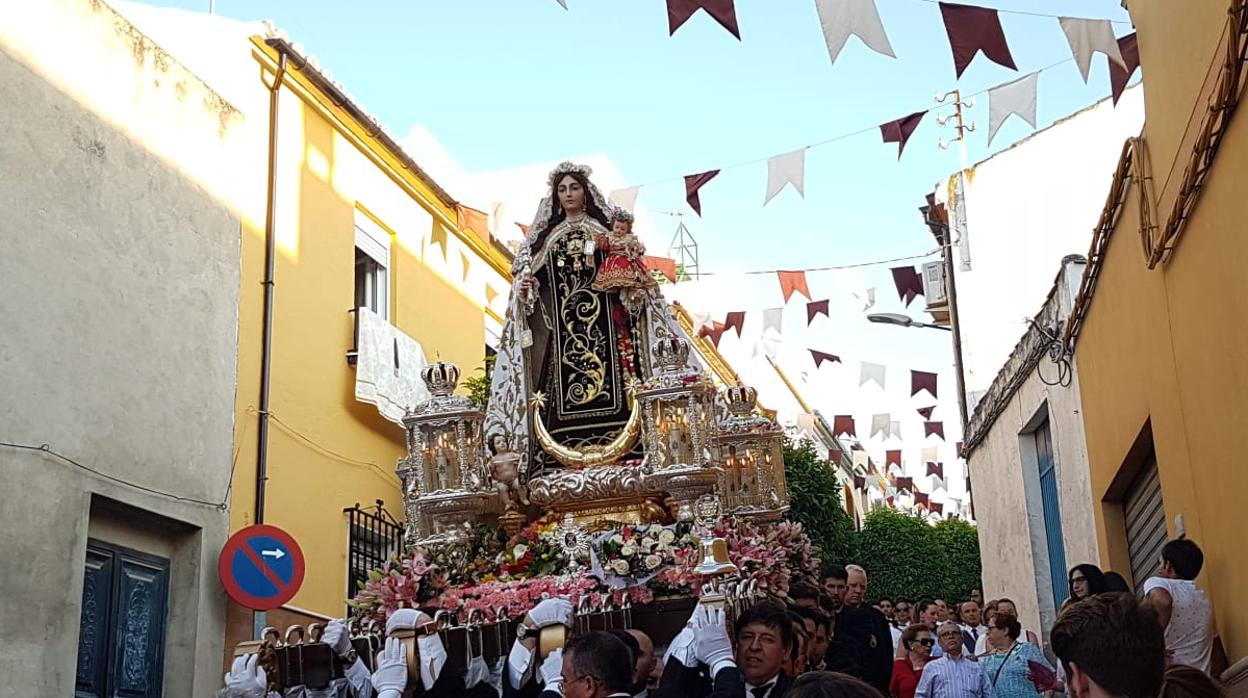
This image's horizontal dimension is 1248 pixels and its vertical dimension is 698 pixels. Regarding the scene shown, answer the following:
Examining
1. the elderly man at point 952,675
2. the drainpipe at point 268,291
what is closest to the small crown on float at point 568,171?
the elderly man at point 952,675

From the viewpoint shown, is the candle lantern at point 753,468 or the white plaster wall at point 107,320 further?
the white plaster wall at point 107,320

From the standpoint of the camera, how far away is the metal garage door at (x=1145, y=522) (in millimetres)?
8836

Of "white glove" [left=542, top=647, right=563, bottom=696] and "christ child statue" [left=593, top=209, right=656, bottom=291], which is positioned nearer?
"white glove" [left=542, top=647, right=563, bottom=696]

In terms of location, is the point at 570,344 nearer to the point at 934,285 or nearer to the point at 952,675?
the point at 952,675

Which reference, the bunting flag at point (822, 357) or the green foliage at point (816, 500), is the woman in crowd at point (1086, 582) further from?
the green foliage at point (816, 500)

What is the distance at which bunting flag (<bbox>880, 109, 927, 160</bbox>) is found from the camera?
10305 mm

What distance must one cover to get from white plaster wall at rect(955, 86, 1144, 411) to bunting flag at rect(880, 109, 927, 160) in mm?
5679

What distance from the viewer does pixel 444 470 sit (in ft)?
26.5

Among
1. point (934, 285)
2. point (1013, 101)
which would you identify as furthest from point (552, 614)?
point (934, 285)

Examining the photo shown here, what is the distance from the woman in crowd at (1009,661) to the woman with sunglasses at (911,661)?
783 mm

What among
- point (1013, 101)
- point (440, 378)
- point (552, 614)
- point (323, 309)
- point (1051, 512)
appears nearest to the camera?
point (552, 614)

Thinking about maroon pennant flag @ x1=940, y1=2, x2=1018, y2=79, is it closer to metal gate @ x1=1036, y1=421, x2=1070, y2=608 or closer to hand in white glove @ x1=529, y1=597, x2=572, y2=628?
hand in white glove @ x1=529, y1=597, x2=572, y2=628

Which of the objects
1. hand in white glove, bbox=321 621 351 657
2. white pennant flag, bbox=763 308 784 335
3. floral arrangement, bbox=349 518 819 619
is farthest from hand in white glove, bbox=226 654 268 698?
white pennant flag, bbox=763 308 784 335

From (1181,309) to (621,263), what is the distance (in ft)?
10.3
